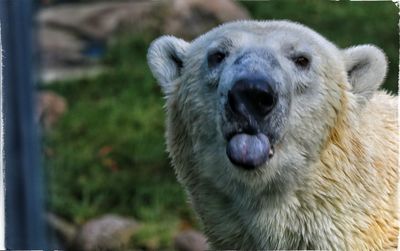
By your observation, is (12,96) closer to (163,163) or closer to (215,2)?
(163,163)

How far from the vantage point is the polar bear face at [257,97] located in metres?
2.56

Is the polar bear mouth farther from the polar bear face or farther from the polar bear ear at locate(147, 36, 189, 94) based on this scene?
the polar bear ear at locate(147, 36, 189, 94)

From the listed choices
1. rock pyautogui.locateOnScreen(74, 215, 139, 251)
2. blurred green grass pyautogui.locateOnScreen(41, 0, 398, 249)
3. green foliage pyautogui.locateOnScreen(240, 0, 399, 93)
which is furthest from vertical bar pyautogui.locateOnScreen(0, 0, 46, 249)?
green foliage pyautogui.locateOnScreen(240, 0, 399, 93)

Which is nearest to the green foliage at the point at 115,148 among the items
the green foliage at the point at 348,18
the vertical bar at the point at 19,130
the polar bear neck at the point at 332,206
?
the green foliage at the point at 348,18

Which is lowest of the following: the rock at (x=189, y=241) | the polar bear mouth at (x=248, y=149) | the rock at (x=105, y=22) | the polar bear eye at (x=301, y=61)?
the rock at (x=189, y=241)

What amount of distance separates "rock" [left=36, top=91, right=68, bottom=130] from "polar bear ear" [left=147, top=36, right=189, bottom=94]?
231cm

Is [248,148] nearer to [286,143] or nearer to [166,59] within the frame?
[286,143]

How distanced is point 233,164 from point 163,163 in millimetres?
2545

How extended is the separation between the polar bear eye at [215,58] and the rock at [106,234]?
1825 millimetres

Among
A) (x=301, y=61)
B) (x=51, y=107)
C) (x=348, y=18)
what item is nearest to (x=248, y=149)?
(x=301, y=61)

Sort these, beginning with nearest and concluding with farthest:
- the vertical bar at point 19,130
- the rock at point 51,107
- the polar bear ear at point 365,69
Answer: the polar bear ear at point 365,69 < the vertical bar at point 19,130 < the rock at point 51,107

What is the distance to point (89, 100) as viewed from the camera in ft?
17.9

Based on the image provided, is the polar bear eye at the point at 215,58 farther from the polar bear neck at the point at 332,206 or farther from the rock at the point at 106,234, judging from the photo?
the rock at the point at 106,234

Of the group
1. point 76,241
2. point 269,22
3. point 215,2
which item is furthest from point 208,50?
point 215,2
